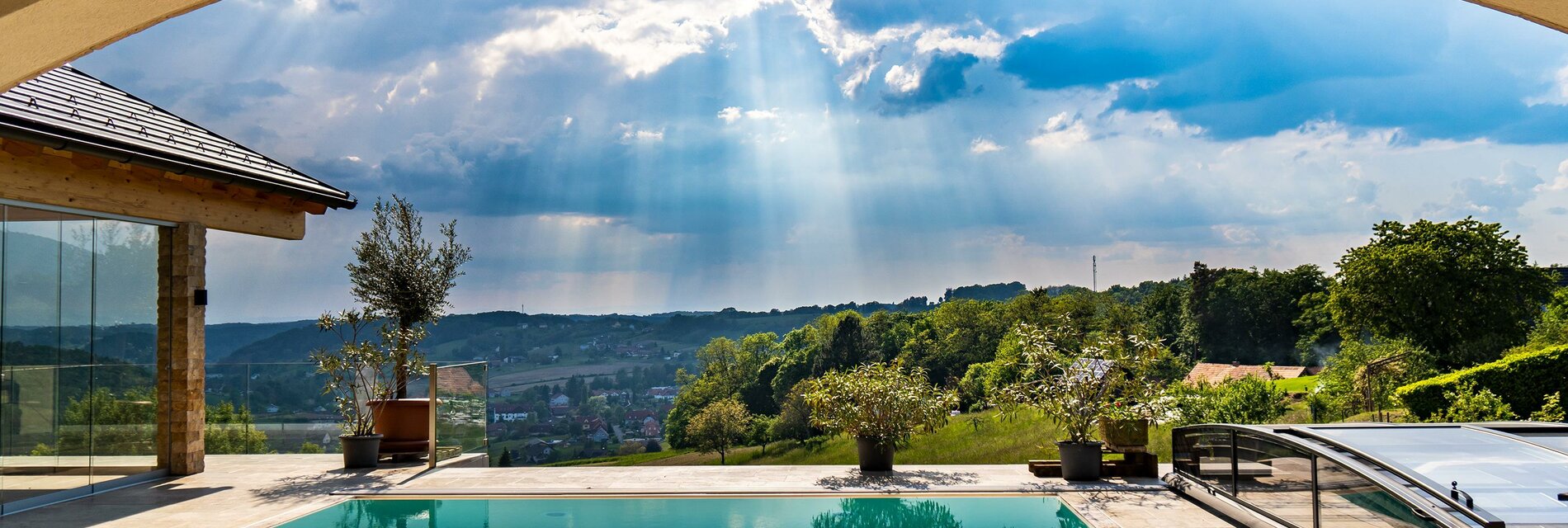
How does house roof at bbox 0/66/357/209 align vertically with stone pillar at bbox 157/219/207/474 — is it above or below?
above

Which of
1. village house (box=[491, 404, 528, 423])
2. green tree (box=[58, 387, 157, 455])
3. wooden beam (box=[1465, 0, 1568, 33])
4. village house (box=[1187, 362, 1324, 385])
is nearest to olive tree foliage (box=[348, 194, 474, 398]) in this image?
green tree (box=[58, 387, 157, 455])

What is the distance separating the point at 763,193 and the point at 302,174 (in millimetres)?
51260

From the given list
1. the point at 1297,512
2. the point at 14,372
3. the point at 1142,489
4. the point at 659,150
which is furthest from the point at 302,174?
the point at 659,150

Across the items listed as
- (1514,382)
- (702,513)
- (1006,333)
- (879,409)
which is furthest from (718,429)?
(702,513)

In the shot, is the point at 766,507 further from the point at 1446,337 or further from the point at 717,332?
the point at 717,332

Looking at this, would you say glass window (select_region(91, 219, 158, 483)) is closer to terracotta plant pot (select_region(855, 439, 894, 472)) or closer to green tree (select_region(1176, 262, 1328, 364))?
terracotta plant pot (select_region(855, 439, 894, 472))

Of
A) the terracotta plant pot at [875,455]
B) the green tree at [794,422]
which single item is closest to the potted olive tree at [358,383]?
the terracotta plant pot at [875,455]

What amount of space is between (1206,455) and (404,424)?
8868mm

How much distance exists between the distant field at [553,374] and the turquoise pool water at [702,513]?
25886 mm

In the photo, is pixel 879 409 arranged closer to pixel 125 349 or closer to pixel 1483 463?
pixel 1483 463

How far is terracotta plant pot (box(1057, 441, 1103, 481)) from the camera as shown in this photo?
8906 millimetres

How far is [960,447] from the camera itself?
120ft

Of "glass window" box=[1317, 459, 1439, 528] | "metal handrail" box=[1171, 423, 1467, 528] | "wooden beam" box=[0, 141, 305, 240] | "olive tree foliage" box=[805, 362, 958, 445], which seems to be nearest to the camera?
"metal handrail" box=[1171, 423, 1467, 528]

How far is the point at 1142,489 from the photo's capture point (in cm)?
846
